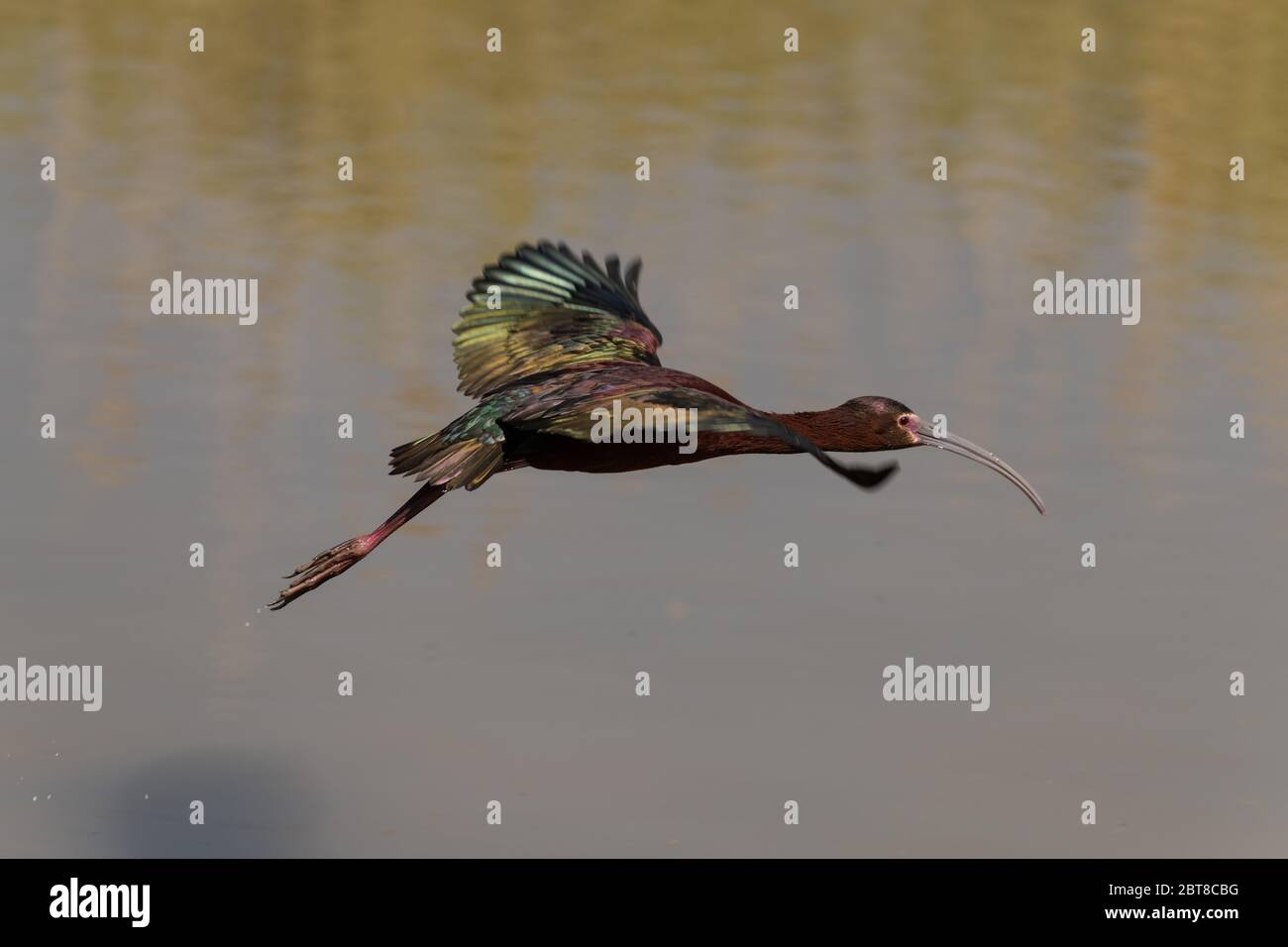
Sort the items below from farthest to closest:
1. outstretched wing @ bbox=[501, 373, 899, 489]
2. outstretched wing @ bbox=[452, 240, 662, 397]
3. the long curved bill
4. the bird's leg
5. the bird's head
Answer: outstretched wing @ bbox=[452, 240, 662, 397] < the long curved bill < the bird's head < the bird's leg < outstretched wing @ bbox=[501, 373, 899, 489]

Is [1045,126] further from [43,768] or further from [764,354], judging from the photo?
[43,768]

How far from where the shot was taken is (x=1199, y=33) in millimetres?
28625

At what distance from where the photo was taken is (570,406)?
983cm

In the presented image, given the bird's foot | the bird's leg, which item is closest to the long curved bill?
the bird's leg

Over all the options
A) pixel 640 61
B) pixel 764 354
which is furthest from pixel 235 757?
pixel 640 61

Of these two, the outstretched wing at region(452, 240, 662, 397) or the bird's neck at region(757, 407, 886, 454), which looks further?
the outstretched wing at region(452, 240, 662, 397)

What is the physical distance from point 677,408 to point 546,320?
7.92ft

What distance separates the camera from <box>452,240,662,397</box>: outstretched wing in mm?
11445

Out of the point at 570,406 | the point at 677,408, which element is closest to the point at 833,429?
the point at 677,408

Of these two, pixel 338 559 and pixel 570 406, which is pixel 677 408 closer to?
pixel 570 406

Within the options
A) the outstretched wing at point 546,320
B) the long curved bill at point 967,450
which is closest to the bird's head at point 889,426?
the long curved bill at point 967,450

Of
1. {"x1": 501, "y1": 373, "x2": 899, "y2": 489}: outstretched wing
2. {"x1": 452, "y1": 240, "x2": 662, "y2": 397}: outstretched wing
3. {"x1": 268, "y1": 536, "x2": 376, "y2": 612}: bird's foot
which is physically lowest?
{"x1": 268, "y1": 536, "x2": 376, "y2": 612}: bird's foot

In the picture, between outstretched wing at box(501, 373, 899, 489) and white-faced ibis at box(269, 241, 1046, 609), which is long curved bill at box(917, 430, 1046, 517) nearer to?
white-faced ibis at box(269, 241, 1046, 609)

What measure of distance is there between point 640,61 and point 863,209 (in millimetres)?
6939
